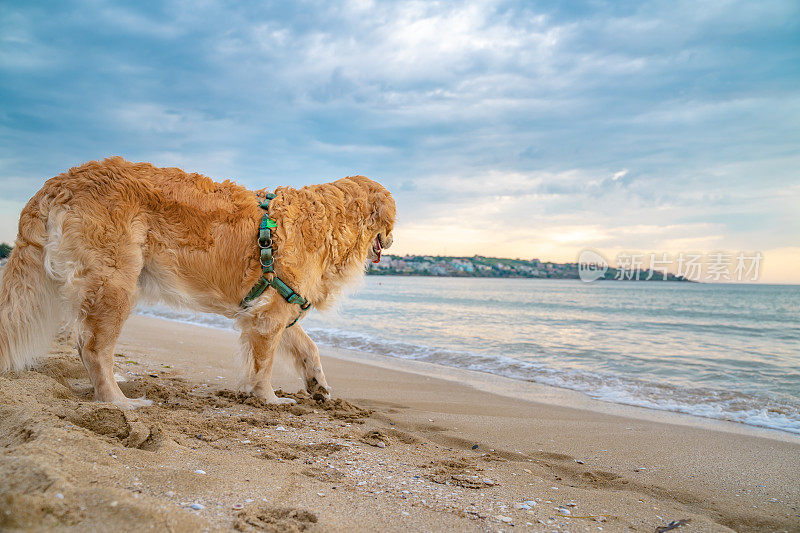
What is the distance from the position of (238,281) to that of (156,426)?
1.57m

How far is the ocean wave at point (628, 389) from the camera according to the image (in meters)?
6.02

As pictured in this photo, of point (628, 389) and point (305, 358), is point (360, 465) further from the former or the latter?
point (628, 389)

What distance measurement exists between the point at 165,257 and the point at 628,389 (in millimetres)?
6590

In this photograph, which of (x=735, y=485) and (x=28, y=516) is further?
(x=735, y=485)

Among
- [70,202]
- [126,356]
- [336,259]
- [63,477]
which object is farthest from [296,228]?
[126,356]

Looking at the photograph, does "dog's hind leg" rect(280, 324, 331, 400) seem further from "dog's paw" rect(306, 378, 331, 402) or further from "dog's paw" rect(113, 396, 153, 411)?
"dog's paw" rect(113, 396, 153, 411)

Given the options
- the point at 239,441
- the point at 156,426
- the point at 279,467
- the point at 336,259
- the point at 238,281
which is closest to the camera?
the point at 279,467

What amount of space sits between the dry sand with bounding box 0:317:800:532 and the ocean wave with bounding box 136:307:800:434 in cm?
62

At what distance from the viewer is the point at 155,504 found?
6.48 ft

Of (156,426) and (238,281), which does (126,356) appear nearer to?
(238,281)

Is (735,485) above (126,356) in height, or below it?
above

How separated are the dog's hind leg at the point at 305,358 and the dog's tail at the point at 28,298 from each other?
6.67ft

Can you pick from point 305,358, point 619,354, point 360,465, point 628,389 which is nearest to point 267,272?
point 305,358

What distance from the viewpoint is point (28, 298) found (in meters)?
3.76
